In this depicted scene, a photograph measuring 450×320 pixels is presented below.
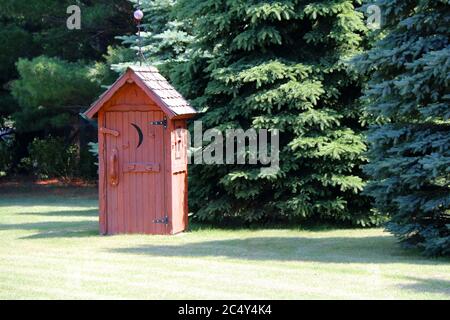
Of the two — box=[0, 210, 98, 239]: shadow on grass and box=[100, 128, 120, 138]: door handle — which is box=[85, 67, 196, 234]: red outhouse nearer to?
box=[100, 128, 120, 138]: door handle

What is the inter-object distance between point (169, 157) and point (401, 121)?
12.0ft

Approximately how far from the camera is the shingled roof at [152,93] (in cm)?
1454

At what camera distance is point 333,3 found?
1602 centimetres

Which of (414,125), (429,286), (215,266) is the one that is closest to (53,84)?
(414,125)

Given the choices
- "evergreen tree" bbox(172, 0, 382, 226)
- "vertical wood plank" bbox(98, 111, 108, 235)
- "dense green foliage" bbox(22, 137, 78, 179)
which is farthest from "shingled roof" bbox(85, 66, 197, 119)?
"dense green foliage" bbox(22, 137, 78, 179)

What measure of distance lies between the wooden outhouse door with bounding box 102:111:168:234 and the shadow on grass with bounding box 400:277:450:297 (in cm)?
551

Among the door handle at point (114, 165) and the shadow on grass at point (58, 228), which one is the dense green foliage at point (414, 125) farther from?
the shadow on grass at point (58, 228)

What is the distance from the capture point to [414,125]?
12.6 metres

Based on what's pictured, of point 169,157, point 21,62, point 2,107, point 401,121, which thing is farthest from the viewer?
point 2,107

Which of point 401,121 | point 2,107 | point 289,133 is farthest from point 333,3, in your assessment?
point 2,107

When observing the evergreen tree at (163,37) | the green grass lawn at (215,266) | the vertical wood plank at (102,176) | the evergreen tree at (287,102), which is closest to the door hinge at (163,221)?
the green grass lawn at (215,266)

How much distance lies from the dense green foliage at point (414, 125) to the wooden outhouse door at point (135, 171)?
3.57 meters

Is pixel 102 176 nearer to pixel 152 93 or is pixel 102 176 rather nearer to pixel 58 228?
pixel 152 93

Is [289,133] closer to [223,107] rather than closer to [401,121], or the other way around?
[223,107]
